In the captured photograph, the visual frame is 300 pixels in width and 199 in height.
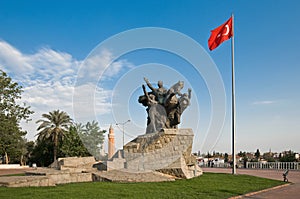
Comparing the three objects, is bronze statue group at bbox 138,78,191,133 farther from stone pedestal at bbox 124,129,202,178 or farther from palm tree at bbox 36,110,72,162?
palm tree at bbox 36,110,72,162

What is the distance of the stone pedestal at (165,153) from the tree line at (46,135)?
3.65 m

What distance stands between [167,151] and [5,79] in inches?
692

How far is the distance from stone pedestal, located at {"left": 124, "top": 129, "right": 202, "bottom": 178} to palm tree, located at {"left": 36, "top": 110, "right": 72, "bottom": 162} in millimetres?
20224

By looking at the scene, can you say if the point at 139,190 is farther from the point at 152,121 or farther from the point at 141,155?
the point at 152,121

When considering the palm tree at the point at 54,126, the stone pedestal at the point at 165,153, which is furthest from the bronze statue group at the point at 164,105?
the palm tree at the point at 54,126

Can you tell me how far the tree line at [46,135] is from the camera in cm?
2527

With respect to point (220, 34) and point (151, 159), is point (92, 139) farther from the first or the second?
point (220, 34)

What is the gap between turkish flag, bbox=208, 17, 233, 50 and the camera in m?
19.5

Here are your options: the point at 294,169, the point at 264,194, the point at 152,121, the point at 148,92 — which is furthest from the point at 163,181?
the point at 294,169

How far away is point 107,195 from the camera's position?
918cm

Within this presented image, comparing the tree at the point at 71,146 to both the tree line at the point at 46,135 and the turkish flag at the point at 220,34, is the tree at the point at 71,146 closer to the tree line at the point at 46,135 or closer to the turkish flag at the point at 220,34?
the tree line at the point at 46,135

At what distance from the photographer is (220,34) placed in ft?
65.1

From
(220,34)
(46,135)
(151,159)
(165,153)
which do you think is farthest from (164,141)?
(46,135)

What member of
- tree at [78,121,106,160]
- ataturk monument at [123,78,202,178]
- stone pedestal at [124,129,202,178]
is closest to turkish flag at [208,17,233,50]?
ataturk monument at [123,78,202,178]
